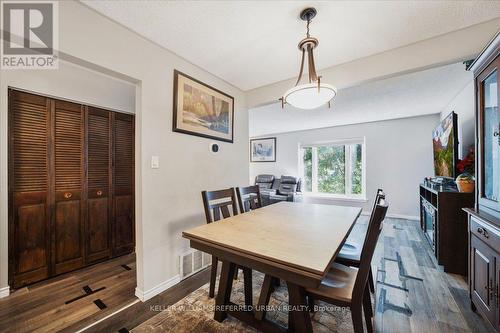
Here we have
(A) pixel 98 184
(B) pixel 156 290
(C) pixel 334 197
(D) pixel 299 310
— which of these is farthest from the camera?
(C) pixel 334 197

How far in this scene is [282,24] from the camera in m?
1.64

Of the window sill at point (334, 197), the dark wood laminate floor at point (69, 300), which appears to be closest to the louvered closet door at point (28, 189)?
the dark wood laminate floor at point (69, 300)

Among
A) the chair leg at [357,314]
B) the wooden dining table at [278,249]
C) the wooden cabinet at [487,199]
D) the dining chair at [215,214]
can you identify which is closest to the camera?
the wooden dining table at [278,249]

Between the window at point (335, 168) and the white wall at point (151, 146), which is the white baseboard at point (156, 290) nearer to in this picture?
the white wall at point (151, 146)

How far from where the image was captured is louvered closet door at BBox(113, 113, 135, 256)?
2635 millimetres

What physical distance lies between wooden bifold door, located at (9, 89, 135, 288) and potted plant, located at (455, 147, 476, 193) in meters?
4.07

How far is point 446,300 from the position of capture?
1.77 metres

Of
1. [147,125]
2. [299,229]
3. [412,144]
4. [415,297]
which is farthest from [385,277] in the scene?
[412,144]

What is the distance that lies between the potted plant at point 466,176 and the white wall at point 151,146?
2974 millimetres

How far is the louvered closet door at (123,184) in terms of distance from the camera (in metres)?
2.63

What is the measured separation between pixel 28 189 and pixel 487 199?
3943 mm

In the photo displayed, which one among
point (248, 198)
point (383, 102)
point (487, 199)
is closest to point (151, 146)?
point (248, 198)

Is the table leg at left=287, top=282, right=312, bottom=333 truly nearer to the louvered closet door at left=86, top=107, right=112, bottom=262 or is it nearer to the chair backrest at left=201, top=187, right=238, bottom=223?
the chair backrest at left=201, top=187, right=238, bottom=223

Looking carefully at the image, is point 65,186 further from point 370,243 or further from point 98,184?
point 370,243
